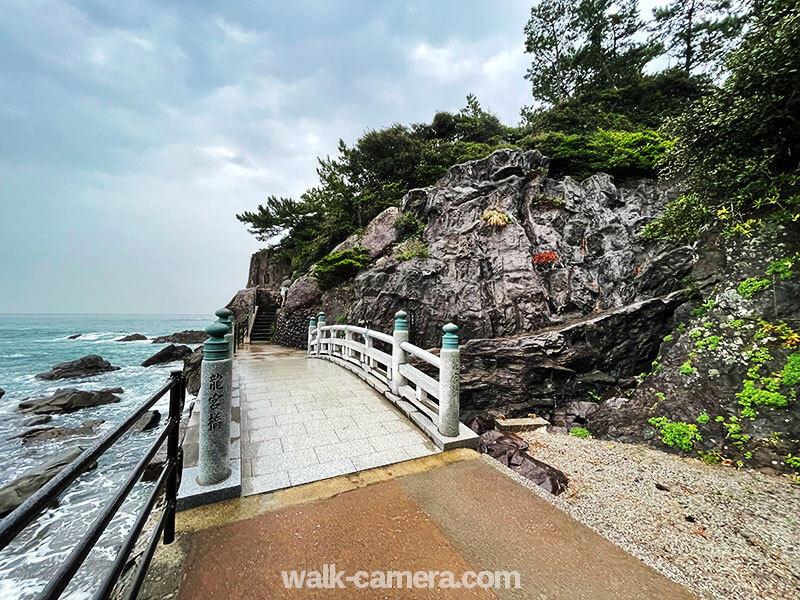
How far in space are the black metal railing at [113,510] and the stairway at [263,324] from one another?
15556mm

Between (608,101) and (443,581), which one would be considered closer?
(443,581)

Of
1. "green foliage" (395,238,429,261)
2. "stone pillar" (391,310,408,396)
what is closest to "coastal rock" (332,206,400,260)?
"green foliage" (395,238,429,261)

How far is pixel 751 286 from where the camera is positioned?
181 inches

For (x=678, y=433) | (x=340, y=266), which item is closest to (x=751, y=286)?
(x=678, y=433)

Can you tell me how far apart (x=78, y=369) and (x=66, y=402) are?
27.9ft

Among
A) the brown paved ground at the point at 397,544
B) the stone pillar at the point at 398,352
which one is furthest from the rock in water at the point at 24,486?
the stone pillar at the point at 398,352

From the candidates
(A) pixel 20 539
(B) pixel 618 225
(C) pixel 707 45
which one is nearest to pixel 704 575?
(A) pixel 20 539

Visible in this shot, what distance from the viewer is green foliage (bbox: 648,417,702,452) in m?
4.30

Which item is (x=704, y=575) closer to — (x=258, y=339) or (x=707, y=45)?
(x=258, y=339)

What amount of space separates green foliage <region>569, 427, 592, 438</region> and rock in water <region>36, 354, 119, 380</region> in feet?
73.1

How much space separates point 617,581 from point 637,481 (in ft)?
7.69

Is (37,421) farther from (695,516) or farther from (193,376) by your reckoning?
(695,516)

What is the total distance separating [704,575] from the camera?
212cm

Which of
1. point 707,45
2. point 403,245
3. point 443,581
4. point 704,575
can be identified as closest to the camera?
point 443,581
